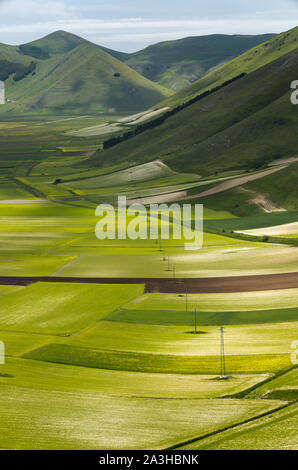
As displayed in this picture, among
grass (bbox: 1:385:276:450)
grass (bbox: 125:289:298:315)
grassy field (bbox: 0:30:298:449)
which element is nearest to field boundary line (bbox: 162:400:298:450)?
grassy field (bbox: 0:30:298:449)

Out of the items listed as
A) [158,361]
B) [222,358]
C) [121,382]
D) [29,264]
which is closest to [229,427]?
[121,382]

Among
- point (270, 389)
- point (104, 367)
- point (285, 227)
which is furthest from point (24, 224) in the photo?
point (270, 389)

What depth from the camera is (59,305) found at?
291 feet

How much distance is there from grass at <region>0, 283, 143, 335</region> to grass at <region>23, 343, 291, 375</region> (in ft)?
27.7

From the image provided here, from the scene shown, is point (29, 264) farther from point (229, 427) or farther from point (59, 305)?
point (229, 427)

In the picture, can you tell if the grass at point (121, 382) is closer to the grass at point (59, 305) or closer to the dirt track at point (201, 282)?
the grass at point (59, 305)

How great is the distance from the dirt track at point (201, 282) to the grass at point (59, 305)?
307 centimetres

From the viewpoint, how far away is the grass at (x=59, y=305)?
3132 inches

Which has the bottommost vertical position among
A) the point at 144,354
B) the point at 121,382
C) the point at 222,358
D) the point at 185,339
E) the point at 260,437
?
the point at 260,437

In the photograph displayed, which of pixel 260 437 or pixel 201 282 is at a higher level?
pixel 201 282

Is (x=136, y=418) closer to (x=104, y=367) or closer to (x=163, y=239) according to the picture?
(x=104, y=367)

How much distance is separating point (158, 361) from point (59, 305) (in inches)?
1027

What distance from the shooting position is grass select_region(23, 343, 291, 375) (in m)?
63.3

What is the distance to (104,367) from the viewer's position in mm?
64875
